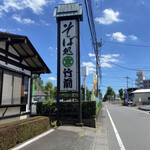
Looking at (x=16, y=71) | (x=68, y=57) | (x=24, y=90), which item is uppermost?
(x=68, y=57)

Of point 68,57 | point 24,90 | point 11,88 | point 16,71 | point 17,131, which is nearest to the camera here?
point 17,131

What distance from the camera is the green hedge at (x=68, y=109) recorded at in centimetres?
956

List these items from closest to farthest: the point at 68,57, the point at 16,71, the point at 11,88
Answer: the point at 11,88
the point at 16,71
the point at 68,57

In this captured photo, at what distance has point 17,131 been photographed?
5348 mm

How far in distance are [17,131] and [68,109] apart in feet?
15.3

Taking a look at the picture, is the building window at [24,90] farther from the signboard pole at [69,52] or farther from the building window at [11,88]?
the signboard pole at [69,52]

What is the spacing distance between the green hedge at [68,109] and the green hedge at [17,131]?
2.46m

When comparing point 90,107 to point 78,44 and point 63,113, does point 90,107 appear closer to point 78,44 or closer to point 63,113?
point 63,113

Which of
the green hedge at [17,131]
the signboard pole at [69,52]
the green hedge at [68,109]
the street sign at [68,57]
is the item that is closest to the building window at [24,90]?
the green hedge at [68,109]

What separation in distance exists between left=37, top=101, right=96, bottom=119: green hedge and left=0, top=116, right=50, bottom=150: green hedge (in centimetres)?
246

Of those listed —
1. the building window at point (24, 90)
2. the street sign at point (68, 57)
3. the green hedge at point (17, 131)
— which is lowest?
the green hedge at point (17, 131)

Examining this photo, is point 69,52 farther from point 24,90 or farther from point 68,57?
point 24,90

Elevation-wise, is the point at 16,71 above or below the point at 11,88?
above

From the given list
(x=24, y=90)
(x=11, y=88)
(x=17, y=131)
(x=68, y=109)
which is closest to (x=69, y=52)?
(x=68, y=109)
